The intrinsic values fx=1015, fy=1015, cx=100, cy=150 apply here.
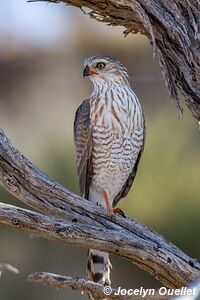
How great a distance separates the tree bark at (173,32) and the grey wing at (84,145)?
1.11 m

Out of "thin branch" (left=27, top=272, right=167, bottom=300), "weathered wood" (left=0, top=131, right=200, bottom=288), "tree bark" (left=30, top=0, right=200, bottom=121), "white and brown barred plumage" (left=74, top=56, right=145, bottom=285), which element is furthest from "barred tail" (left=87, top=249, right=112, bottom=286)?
"thin branch" (left=27, top=272, right=167, bottom=300)

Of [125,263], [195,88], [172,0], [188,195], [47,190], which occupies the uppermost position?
[172,0]

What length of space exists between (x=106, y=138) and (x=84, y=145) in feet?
0.58

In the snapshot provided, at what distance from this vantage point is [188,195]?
31.4 ft

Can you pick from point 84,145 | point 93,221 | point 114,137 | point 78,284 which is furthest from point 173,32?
point 78,284

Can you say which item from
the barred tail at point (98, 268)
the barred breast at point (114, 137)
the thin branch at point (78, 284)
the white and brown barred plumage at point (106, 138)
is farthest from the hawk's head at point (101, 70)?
the thin branch at point (78, 284)

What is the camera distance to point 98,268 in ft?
22.2

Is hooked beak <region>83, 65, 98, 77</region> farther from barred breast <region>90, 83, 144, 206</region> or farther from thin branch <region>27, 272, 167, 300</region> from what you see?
thin branch <region>27, 272, 167, 300</region>

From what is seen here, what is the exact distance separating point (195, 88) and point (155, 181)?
3871 millimetres

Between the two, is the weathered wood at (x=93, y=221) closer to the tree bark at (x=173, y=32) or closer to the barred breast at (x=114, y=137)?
the tree bark at (x=173, y=32)

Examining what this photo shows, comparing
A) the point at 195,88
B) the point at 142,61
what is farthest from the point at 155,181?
the point at 142,61

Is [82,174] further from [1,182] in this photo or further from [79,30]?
[79,30]

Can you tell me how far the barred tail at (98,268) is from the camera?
6687 millimetres

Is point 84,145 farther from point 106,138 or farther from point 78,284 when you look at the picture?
point 78,284
